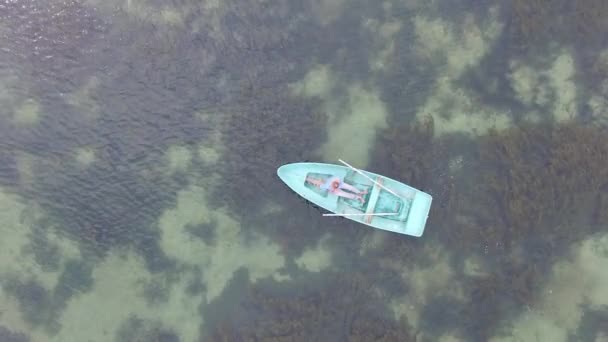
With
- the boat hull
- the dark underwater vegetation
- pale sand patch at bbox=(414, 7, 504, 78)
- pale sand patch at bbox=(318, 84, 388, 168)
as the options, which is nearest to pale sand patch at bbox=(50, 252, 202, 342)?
the dark underwater vegetation

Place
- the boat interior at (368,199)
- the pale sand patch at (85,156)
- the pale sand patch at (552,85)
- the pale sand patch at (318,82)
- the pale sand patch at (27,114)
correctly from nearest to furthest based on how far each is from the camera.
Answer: the boat interior at (368,199)
the pale sand patch at (552,85)
the pale sand patch at (318,82)
the pale sand patch at (85,156)
the pale sand patch at (27,114)

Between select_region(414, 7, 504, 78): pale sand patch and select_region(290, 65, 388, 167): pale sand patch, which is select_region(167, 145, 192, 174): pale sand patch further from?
select_region(414, 7, 504, 78): pale sand patch

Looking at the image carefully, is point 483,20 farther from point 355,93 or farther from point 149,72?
point 149,72

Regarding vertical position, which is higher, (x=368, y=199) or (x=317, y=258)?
(x=368, y=199)

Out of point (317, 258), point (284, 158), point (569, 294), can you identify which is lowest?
point (317, 258)

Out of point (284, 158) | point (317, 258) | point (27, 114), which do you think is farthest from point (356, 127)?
point (27, 114)

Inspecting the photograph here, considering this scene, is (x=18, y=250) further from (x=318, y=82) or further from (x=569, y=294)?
(x=569, y=294)

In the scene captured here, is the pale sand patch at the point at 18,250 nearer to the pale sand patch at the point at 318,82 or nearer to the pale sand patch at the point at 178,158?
the pale sand patch at the point at 178,158

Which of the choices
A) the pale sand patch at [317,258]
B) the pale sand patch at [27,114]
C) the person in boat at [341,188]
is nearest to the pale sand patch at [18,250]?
the pale sand patch at [27,114]
